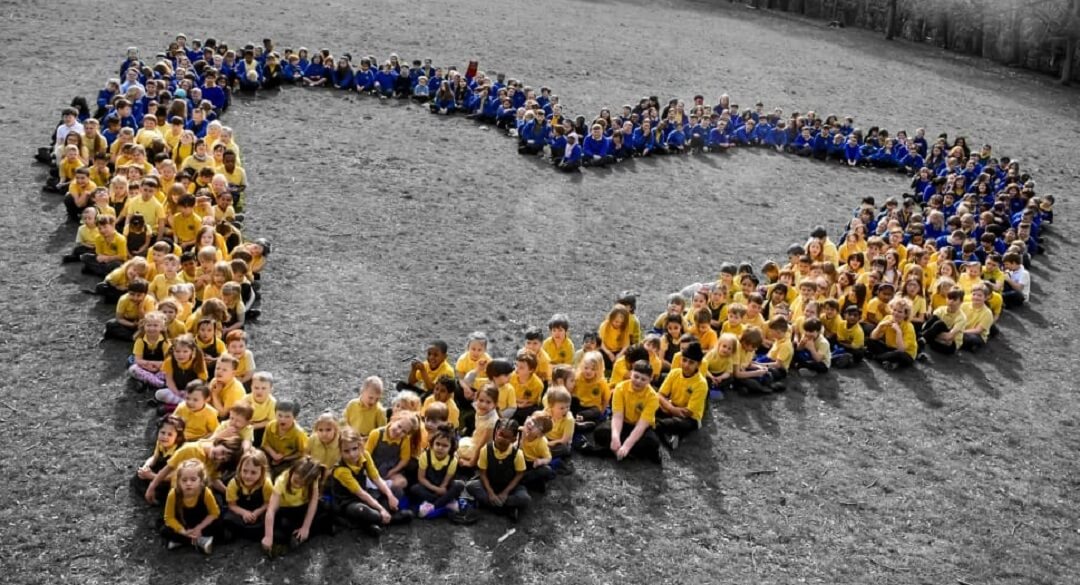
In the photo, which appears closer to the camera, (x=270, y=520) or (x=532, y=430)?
(x=270, y=520)

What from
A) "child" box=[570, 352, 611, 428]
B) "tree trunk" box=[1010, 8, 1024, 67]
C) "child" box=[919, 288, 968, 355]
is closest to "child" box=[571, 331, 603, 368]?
"child" box=[570, 352, 611, 428]

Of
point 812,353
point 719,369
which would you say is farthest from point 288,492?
point 812,353

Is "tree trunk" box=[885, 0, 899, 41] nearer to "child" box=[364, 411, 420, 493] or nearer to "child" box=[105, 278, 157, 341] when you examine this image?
"child" box=[105, 278, 157, 341]

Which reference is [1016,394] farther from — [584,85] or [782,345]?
[584,85]

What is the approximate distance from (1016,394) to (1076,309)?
4.25 m

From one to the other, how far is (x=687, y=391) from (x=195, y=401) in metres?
4.75

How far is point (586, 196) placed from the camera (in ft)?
56.4

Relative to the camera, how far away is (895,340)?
38.9 feet

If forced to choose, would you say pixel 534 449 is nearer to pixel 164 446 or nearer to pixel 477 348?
pixel 477 348

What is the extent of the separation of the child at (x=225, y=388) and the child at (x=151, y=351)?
921 millimetres

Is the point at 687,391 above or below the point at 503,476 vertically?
above

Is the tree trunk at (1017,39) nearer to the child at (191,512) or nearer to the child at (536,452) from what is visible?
the child at (536,452)

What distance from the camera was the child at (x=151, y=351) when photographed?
356 inches

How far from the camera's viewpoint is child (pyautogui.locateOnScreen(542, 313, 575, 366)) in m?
10.1
